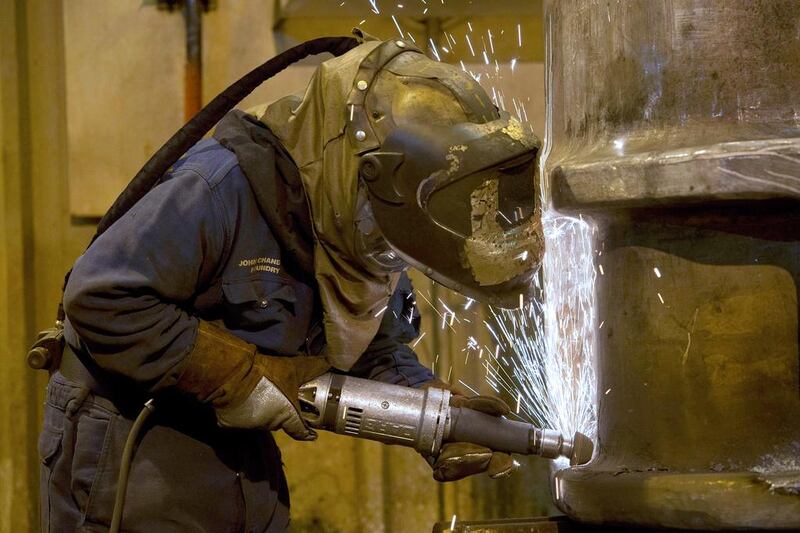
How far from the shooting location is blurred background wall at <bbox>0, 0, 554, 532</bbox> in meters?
4.46

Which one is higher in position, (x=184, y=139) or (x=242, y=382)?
(x=184, y=139)

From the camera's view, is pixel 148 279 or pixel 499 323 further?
pixel 499 323

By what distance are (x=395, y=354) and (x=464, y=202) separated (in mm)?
748

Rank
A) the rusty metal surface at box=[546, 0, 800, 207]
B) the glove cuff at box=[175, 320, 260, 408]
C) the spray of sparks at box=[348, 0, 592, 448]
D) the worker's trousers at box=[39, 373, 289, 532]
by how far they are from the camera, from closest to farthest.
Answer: the rusty metal surface at box=[546, 0, 800, 207], the glove cuff at box=[175, 320, 260, 408], the worker's trousers at box=[39, 373, 289, 532], the spray of sparks at box=[348, 0, 592, 448]

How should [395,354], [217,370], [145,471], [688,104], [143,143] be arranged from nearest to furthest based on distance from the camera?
[688,104], [217,370], [145,471], [395,354], [143,143]

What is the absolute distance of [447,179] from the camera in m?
2.25

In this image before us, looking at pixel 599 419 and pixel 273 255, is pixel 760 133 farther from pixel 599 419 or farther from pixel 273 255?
pixel 273 255

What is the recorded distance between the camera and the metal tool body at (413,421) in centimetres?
245

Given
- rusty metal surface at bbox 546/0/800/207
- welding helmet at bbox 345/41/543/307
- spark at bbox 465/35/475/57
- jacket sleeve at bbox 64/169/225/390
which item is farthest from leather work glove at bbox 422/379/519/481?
spark at bbox 465/35/475/57

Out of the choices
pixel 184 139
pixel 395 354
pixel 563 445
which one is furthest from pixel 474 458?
pixel 184 139

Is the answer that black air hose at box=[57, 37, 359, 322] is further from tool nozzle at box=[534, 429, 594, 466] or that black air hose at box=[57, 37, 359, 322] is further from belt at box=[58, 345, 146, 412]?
tool nozzle at box=[534, 429, 594, 466]

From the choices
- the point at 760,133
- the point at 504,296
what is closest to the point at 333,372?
the point at 504,296

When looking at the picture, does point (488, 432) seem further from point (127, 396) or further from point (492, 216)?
point (127, 396)

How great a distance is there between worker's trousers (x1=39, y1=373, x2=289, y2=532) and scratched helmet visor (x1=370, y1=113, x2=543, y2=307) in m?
0.67
